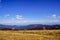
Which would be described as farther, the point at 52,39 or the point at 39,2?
the point at 39,2

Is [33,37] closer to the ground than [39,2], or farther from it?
closer to the ground

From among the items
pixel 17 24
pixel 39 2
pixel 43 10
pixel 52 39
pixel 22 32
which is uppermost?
pixel 39 2

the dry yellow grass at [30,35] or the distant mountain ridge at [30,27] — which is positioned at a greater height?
the distant mountain ridge at [30,27]

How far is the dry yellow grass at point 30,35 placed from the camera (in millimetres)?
2773

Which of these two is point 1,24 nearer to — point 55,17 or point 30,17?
point 30,17

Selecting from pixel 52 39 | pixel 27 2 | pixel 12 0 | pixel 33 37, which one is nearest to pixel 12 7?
pixel 12 0

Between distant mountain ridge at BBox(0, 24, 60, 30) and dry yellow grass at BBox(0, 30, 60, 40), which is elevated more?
distant mountain ridge at BBox(0, 24, 60, 30)

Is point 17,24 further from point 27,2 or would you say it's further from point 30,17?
point 27,2

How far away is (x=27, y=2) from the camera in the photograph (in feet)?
9.55

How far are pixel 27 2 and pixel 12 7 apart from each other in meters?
0.35

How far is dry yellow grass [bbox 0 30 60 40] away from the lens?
2.77 meters

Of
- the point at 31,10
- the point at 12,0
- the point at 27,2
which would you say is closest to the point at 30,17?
the point at 31,10

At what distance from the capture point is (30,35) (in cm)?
279

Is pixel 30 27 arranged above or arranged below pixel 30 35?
above
